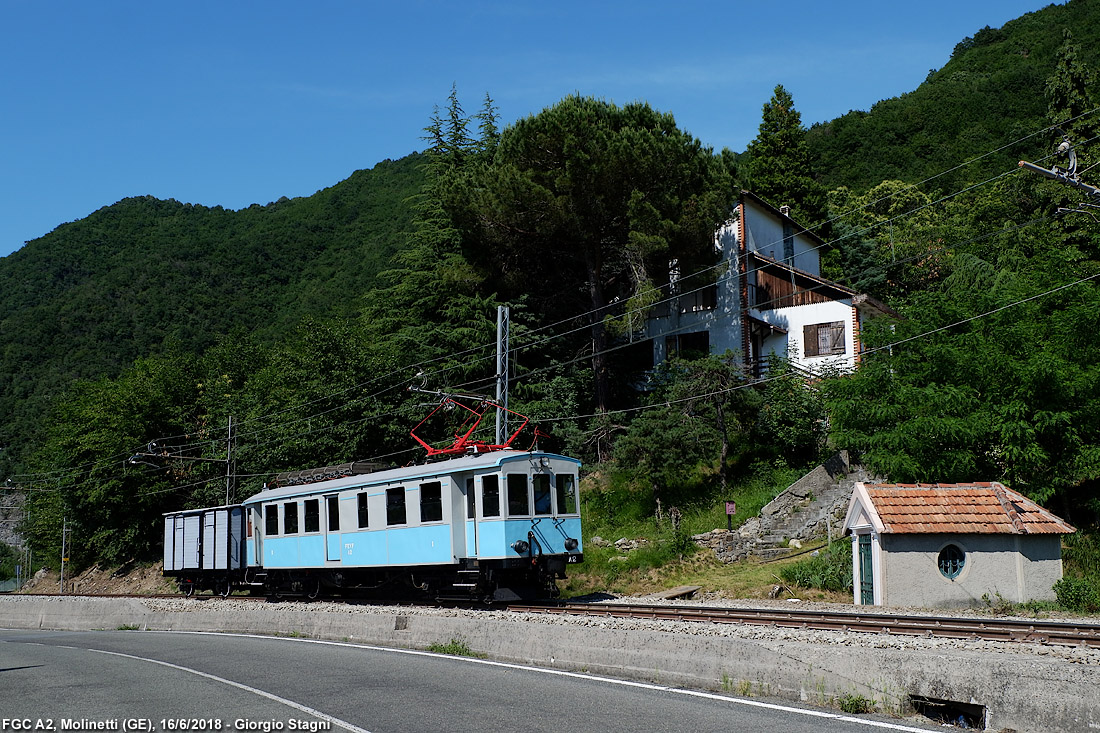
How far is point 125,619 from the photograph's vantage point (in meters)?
24.1

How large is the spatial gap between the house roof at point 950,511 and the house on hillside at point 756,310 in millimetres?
17066

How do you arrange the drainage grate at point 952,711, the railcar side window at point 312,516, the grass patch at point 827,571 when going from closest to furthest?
1. the drainage grate at point 952,711
2. the grass patch at point 827,571
3. the railcar side window at point 312,516

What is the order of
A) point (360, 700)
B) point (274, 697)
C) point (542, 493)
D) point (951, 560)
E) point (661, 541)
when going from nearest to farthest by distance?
point (360, 700), point (274, 697), point (951, 560), point (542, 493), point (661, 541)

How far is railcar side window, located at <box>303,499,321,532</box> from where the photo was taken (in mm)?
22953

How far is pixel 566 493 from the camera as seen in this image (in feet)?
65.4

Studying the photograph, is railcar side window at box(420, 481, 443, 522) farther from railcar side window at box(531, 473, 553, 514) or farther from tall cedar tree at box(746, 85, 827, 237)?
tall cedar tree at box(746, 85, 827, 237)

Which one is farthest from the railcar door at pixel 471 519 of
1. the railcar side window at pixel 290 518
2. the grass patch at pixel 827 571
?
the grass patch at pixel 827 571

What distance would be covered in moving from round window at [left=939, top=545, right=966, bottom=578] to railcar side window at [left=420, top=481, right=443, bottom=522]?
1045cm

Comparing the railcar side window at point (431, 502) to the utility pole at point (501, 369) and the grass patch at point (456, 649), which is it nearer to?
the utility pole at point (501, 369)

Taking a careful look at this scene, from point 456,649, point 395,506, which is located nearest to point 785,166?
point 395,506

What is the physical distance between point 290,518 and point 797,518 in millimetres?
15085

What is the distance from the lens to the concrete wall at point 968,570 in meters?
18.5

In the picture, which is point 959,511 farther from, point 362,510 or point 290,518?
point 290,518

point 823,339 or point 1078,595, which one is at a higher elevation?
point 823,339
